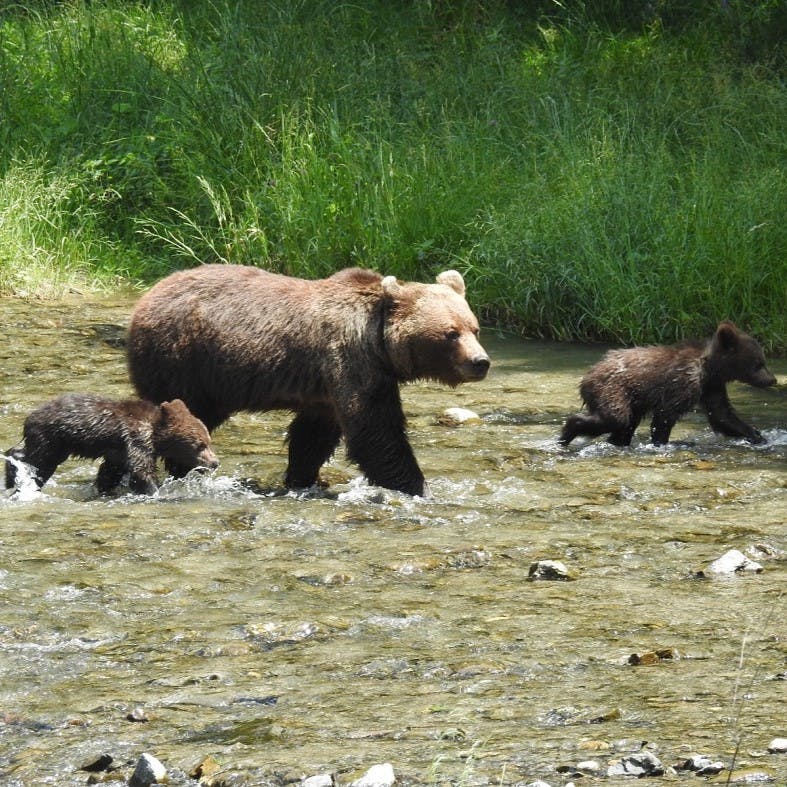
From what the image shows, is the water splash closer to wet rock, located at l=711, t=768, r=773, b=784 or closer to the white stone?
the white stone

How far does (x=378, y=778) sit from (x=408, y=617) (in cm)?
154

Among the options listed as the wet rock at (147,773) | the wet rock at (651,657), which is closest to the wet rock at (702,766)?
the wet rock at (651,657)

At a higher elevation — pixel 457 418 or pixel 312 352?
pixel 312 352

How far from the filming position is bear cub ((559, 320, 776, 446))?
28.7 ft

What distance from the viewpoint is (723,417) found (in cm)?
899

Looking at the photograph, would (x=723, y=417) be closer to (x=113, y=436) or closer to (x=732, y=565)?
(x=732, y=565)

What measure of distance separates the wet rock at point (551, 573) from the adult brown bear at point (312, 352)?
159 centimetres

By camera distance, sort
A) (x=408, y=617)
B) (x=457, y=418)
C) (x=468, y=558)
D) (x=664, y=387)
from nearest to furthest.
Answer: (x=408, y=617), (x=468, y=558), (x=664, y=387), (x=457, y=418)

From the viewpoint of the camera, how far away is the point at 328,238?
12.7 metres

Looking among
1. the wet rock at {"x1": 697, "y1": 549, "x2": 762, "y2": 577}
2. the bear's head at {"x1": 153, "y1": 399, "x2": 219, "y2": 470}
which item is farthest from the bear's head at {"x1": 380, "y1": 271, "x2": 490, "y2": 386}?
the wet rock at {"x1": 697, "y1": 549, "x2": 762, "y2": 577}

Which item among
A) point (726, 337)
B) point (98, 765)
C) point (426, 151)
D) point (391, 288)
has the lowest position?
point (98, 765)

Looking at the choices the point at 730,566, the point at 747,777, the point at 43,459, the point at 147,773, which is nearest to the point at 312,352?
the point at 43,459

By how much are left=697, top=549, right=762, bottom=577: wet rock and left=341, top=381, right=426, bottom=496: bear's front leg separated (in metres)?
1.88

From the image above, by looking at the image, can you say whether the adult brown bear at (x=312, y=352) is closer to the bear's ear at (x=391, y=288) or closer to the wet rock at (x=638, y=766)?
the bear's ear at (x=391, y=288)
